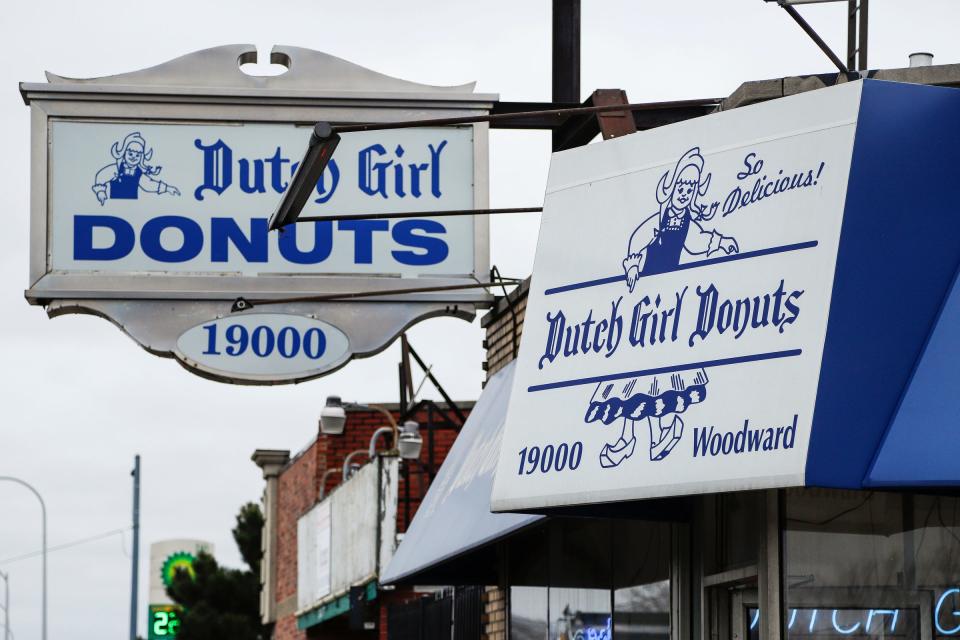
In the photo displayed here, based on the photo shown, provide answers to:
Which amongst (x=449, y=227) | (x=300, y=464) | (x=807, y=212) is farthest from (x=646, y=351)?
(x=300, y=464)

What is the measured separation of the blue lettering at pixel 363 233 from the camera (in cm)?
1023

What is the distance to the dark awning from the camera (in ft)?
35.4

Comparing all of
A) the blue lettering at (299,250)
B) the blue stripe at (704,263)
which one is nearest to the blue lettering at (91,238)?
the blue lettering at (299,250)

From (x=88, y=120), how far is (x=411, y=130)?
1975mm

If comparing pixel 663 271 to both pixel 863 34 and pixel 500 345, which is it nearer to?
pixel 863 34

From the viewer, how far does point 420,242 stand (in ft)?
33.7

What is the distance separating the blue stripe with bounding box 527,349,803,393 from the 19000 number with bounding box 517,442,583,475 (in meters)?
0.31

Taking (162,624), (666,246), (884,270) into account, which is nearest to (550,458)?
(666,246)

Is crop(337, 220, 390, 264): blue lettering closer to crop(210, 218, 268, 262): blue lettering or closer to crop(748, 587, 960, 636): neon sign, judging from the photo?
crop(210, 218, 268, 262): blue lettering

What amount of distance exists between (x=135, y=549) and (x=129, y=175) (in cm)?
3363

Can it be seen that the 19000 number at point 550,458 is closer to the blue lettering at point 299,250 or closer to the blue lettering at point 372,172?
the blue lettering at point 299,250

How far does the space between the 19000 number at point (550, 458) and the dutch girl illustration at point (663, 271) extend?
0.51ft

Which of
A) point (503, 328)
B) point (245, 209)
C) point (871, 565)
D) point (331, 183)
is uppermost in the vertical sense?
point (331, 183)

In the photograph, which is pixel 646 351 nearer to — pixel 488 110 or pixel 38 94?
pixel 488 110
